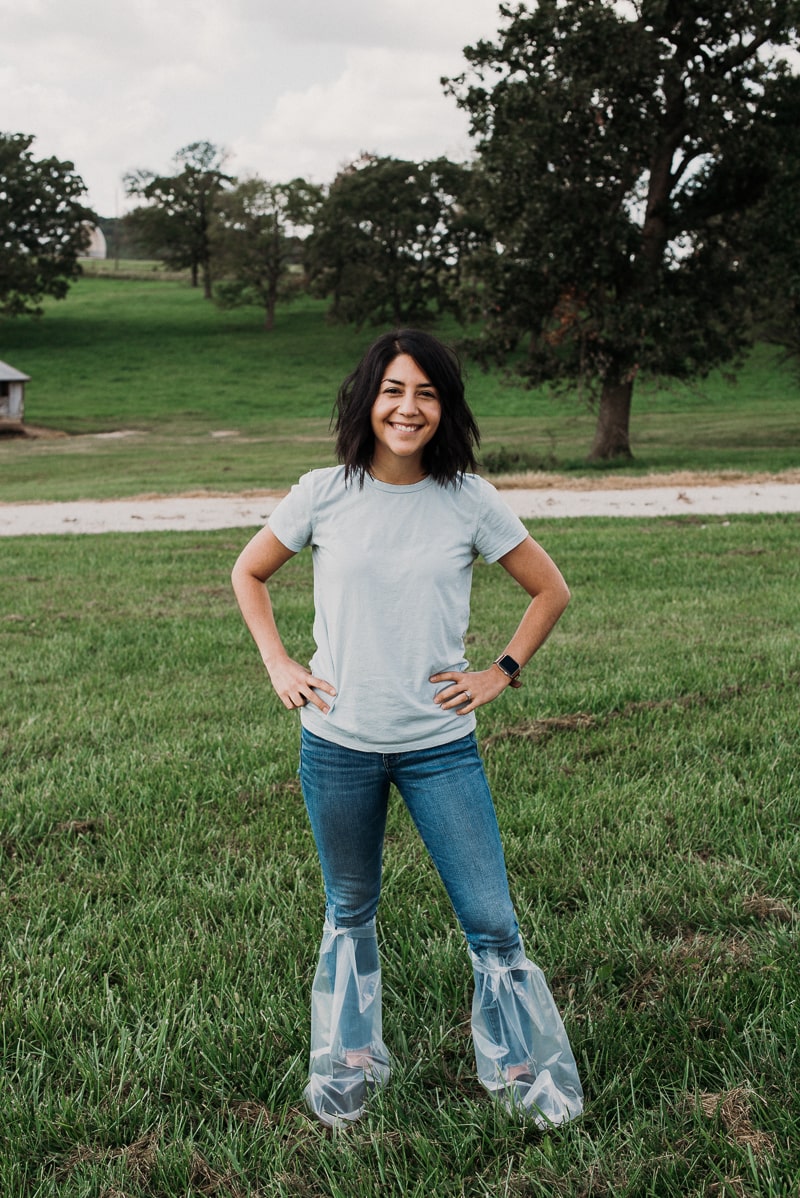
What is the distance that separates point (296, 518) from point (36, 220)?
2478 inches

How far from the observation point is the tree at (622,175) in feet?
67.1

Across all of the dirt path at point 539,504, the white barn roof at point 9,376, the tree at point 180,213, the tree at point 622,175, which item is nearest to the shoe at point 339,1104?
the dirt path at point 539,504

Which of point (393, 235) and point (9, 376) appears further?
point (393, 235)

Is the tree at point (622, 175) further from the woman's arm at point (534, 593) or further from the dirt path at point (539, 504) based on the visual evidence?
the woman's arm at point (534, 593)

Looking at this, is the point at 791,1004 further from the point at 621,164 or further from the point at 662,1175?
the point at 621,164

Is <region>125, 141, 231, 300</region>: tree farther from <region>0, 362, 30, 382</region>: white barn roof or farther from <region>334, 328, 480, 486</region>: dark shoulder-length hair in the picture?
<region>334, 328, 480, 486</region>: dark shoulder-length hair

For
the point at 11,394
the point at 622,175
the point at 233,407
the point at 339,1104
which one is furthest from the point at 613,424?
the point at 11,394

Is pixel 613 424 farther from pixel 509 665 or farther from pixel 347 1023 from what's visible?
pixel 347 1023

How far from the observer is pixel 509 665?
247cm

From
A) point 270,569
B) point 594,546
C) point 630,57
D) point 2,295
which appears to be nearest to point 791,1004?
point 270,569

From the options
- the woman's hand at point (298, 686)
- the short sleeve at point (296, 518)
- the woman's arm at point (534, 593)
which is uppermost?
the short sleeve at point (296, 518)

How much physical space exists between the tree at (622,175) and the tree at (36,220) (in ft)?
138

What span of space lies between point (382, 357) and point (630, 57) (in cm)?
2053

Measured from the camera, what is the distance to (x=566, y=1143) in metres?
2.24
